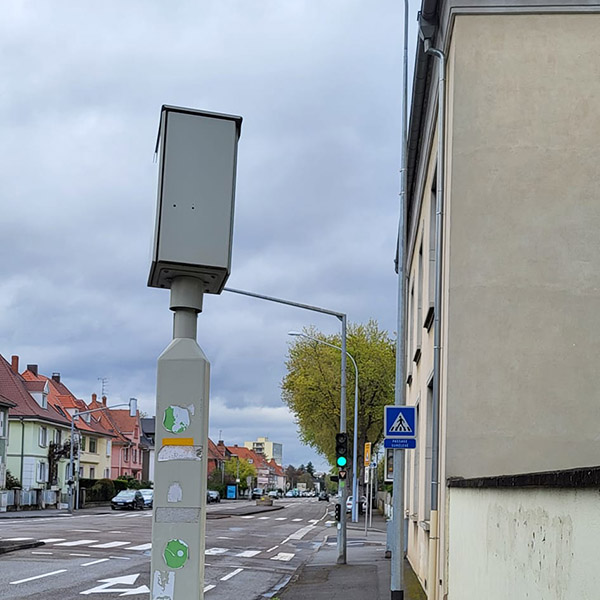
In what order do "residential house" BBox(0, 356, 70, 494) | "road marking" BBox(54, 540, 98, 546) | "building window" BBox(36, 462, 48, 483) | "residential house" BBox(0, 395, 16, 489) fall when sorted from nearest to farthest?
"road marking" BBox(54, 540, 98, 546) → "residential house" BBox(0, 395, 16, 489) → "residential house" BBox(0, 356, 70, 494) → "building window" BBox(36, 462, 48, 483)

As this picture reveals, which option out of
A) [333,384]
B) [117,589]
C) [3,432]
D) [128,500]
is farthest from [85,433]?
[117,589]

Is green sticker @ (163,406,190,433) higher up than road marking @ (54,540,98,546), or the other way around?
green sticker @ (163,406,190,433)

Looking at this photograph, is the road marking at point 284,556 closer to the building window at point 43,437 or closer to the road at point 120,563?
the road at point 120,563

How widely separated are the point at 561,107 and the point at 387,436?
5.24 meters

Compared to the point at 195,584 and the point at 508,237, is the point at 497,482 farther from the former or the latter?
the point at 508,237

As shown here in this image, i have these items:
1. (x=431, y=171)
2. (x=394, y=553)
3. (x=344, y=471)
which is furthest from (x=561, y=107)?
(x=344, y=471)

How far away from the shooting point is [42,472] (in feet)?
240

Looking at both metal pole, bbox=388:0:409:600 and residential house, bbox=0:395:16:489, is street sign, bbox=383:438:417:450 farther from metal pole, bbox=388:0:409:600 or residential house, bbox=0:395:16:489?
residential house, bbox=0:395:16:489

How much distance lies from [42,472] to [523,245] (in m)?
66.3

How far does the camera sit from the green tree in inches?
2457

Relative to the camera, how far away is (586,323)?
1202cm

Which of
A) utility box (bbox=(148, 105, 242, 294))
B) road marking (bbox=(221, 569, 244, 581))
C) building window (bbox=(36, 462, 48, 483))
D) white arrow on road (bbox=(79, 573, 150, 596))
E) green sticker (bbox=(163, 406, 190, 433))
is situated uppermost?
utility box (bbox=(148, 105, 242, 294))

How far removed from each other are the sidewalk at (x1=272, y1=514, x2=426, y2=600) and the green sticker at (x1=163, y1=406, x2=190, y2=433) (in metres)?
12.3

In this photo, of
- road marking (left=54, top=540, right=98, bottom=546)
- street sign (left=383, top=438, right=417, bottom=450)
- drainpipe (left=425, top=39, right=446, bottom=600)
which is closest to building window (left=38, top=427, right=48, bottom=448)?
road marking (left=54, top=540, right=98, bottom=546)
